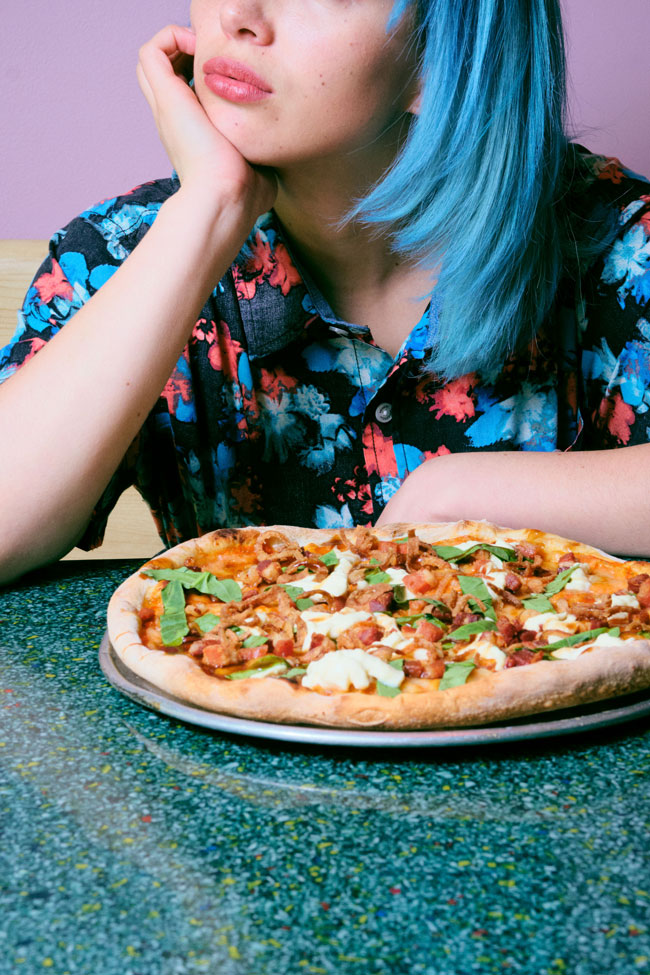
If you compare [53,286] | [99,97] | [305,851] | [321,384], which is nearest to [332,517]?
[321,384]

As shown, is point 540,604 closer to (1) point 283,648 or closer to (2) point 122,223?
(1) point 283,648

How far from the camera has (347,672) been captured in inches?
26.9

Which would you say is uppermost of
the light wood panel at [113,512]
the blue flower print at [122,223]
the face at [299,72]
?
the face at [299,72]

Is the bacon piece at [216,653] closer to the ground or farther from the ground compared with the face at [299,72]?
closer to the ground

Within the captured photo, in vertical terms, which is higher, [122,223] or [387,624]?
[122,223]

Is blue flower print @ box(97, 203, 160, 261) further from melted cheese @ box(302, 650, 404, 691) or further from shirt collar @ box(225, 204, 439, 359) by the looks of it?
melted cheese @ box(302, 650, 404, 691)

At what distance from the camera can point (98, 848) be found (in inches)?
21.0

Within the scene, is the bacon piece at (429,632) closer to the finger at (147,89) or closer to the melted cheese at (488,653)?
the melted cheese at (488,653)

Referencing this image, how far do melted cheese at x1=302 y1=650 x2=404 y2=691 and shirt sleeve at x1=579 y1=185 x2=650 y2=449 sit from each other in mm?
855

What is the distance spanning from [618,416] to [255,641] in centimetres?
90

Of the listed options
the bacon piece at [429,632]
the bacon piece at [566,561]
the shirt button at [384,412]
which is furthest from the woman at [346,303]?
the bacon piece at [429,632]

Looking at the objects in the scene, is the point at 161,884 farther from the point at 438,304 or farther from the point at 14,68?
the point at 14,68

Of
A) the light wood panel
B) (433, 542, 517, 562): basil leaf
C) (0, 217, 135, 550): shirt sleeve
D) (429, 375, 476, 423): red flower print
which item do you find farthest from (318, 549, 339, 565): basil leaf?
the light wood panel

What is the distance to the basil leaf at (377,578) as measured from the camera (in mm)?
910
